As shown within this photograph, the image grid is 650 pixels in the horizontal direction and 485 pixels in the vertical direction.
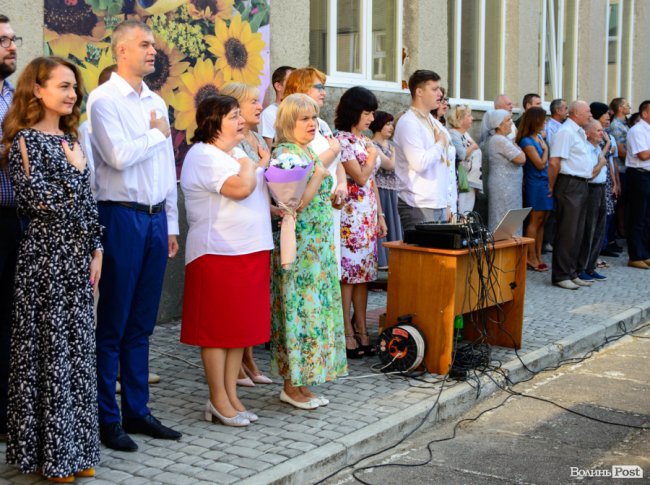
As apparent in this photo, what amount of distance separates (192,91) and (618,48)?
12871 mm

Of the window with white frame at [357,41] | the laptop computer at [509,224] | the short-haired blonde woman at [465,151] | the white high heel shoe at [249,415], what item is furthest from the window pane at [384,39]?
the white high heel shoe at [249,415]

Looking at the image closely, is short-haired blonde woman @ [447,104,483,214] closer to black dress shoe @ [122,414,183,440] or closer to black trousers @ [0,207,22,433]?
black dress shoe @ [122,414,183,440]

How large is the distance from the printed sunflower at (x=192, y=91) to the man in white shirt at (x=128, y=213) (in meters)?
3.23

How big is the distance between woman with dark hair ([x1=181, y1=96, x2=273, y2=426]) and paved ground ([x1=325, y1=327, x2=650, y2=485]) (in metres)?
0.98

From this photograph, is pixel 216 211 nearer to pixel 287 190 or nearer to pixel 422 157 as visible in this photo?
pixel 287 190

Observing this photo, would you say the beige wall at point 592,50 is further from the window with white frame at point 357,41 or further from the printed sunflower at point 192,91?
the printed sunflower at point 192,91

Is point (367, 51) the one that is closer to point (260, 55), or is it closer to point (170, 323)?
point (260, 55)

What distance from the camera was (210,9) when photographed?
8.62 m

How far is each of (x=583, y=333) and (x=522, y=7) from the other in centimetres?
748

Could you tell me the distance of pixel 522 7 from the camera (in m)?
14.4

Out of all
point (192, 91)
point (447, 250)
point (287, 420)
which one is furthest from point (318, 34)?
point (287, 420)

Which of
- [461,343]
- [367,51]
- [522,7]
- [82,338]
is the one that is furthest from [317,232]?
[522,7]

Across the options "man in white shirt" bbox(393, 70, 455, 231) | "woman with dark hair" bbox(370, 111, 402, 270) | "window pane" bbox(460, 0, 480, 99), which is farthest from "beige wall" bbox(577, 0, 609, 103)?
"man in white shirt" bbox(393, 70, 455, 231)

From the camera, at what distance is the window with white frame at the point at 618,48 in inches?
735
